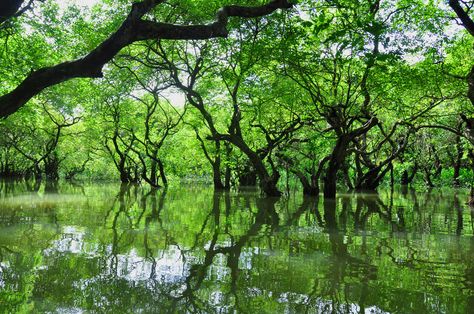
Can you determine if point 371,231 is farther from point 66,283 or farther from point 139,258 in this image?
point 66,283

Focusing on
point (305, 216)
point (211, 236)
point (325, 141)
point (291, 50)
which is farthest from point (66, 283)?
point (325, 141)

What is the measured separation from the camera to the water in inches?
138

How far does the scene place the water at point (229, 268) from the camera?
3.49 meters

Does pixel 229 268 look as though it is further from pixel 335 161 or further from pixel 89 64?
pixel 335 161

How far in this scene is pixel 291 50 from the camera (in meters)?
14.0

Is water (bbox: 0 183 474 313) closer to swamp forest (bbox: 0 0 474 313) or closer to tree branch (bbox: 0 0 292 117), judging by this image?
swamp forest (bbox: 0 0 474 313)

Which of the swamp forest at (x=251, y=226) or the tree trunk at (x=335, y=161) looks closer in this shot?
the swamp forest at (x=251, y=226)

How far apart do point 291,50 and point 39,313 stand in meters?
12.4

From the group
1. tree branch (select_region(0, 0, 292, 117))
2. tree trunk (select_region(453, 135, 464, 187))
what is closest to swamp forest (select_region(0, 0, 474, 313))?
tree branch (select_region(0, 0, 292, 117))

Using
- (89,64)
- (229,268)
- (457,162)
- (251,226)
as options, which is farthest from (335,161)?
(457,162)

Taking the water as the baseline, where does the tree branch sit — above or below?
above

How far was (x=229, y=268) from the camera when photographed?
4.65m

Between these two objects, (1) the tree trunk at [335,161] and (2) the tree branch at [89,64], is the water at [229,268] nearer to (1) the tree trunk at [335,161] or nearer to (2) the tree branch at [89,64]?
(2) the tree branch at [89,64]

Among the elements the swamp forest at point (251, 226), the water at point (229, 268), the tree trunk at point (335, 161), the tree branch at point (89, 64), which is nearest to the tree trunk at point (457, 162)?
the swamp forest at point (251, 226)
